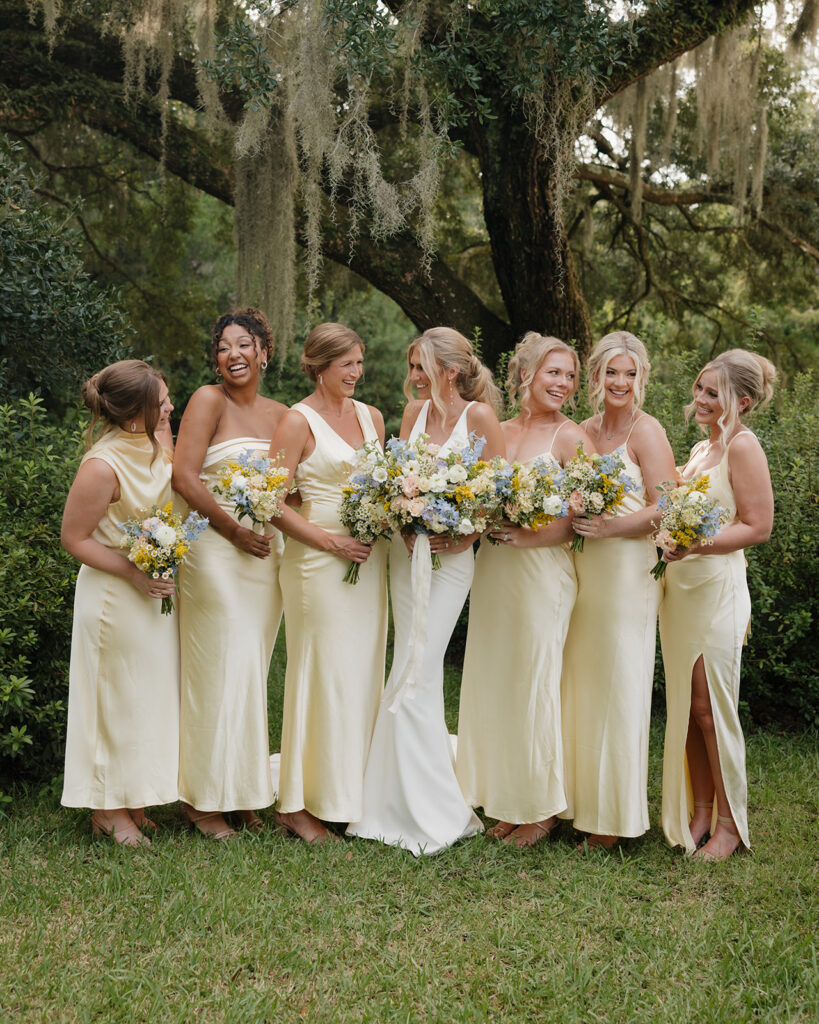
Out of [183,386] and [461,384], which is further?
[183,386]

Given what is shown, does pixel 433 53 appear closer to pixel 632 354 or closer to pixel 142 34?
pixel 142 34

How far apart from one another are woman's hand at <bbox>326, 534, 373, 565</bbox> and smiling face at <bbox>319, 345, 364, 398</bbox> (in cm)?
67

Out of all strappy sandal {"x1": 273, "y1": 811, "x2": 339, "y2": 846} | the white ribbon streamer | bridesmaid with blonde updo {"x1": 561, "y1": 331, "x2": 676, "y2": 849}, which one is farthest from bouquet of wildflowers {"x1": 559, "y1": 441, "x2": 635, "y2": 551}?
strappy sandal {"x1": 273, "y1": 811, "x2": 339, "y2": 846}

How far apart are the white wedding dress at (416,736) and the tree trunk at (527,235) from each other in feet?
13.3

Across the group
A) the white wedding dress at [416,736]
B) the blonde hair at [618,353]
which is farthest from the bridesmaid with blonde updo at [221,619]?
the blonde hair at [618,353]

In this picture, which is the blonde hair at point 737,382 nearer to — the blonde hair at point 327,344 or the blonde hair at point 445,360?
the blonde hair at point 445,360

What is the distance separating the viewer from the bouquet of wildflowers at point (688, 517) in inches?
152

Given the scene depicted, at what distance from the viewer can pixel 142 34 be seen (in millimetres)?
7977

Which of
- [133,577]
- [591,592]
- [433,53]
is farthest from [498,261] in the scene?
[133,577]

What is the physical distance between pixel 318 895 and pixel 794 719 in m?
4.08

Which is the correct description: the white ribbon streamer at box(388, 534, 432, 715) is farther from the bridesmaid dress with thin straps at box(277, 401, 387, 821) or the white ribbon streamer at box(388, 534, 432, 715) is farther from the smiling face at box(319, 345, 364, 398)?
the smiling face at box(319, 345, 364, 398)

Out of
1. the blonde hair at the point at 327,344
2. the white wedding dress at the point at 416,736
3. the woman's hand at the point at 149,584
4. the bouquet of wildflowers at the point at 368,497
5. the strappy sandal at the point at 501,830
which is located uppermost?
the blonde hair at the point at 327,344

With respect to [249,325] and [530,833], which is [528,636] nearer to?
[530,833]

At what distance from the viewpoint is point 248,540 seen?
4258 mm
